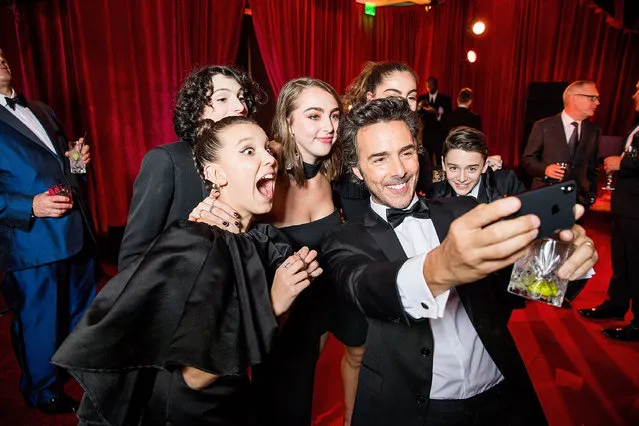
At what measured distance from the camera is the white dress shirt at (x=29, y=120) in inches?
97.7

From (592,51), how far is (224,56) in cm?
822

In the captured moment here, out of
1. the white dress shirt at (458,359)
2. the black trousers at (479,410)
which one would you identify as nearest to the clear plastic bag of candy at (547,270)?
the white dress shirt at (458,359)

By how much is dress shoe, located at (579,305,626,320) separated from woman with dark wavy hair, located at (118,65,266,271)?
391cm

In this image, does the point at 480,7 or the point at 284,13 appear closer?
the point at 284,13

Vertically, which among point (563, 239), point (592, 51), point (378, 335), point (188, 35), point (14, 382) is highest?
point (592, 51)

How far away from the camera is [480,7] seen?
9.16 meters

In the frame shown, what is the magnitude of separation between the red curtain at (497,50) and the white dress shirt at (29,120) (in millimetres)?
5042

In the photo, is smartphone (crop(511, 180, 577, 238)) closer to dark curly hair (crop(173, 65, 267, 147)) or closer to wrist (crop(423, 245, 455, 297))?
wrist (crop(423, 245, 455, 297))

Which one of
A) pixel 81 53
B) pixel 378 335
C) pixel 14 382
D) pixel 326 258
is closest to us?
pixel 378 335

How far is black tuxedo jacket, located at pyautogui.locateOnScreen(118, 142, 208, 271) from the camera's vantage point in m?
1.84

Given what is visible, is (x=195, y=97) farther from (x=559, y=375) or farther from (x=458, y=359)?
(x=559, y=375)

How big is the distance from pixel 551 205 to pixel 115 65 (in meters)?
5.04

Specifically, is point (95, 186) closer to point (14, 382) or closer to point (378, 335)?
point (14, 382)

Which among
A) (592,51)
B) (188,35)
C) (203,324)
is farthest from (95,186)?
(592,51)
